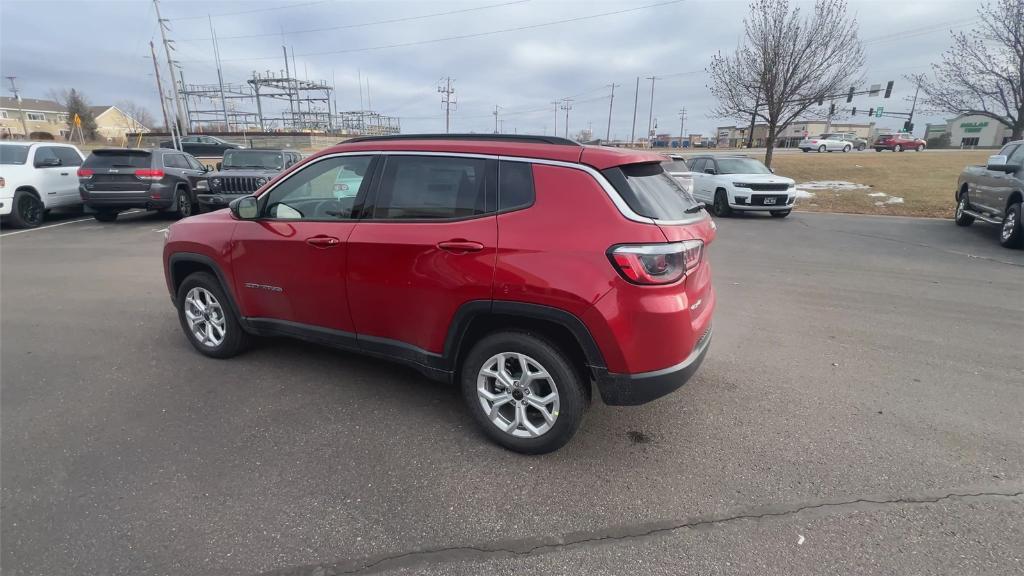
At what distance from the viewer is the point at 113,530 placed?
239 centimetres

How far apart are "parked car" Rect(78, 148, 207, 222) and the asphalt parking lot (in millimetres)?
7597

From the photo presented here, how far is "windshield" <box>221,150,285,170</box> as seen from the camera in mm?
12562

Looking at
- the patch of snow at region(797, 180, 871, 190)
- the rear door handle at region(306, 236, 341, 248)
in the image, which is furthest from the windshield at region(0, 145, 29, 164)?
the patch of snow at region(797, 180, 871, 190)

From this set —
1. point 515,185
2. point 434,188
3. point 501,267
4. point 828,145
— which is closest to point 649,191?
point 515,185

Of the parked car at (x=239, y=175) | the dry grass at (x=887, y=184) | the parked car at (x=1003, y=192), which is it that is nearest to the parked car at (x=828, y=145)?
the dry grass at (x=887, y=184)

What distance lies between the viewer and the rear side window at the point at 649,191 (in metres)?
2.72

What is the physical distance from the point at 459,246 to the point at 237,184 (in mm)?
10659

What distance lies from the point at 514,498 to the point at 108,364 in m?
3.73

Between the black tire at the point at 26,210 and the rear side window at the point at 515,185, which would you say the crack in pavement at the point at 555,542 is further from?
the black tire at the point at 26,210

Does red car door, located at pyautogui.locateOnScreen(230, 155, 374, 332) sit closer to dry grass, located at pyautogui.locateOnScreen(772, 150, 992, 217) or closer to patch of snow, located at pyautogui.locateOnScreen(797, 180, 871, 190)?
dry grass, located at pyautogui.locateOnScreen(772, 150, 992, 217)

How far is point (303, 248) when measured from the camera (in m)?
3.51

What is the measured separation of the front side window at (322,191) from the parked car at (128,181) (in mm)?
10124

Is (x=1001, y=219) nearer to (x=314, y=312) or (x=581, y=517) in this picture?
(x=581, y=517)

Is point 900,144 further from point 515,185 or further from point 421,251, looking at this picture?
→ point 421,251
